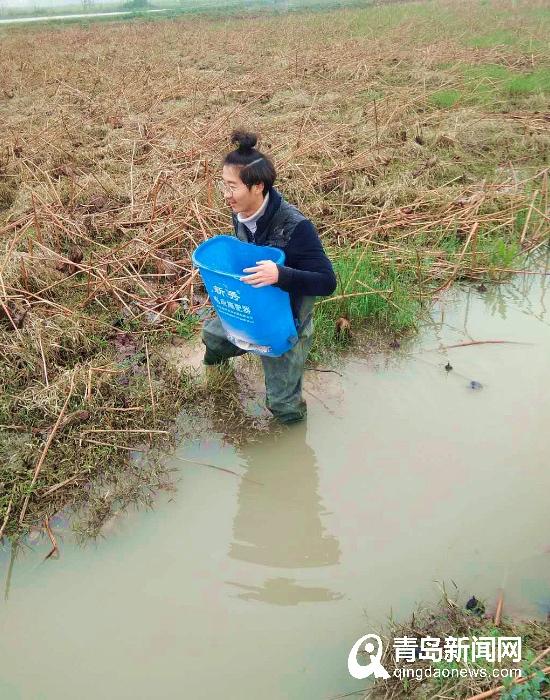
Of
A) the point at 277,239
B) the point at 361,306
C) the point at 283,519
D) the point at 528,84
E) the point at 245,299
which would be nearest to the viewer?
the point at 245,299

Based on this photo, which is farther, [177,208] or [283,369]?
[177,208]

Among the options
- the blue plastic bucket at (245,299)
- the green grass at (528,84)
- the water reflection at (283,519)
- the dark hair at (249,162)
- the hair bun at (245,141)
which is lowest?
the water reflection at (283,519)

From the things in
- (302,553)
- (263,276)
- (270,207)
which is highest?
(270,207)

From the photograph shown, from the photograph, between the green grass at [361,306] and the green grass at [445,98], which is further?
the green grass at [445,98]

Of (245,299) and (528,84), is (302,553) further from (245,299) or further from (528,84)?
(528,84)

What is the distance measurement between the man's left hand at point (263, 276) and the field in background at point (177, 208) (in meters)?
0.95

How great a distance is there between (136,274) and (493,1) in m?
19.9

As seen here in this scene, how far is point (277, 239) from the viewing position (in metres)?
1.99

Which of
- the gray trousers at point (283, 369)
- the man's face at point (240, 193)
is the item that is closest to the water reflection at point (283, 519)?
the gray trousers at point (283, 369)


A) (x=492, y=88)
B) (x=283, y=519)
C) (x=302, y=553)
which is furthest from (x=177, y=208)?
(x=492, y=88)

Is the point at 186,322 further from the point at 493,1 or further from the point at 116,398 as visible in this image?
the point at 493,1

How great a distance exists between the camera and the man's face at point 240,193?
72.6 inches

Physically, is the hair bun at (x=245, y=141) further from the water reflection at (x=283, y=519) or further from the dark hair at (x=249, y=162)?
the water reflection at (x=283, y=519)

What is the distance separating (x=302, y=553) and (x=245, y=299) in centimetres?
94
